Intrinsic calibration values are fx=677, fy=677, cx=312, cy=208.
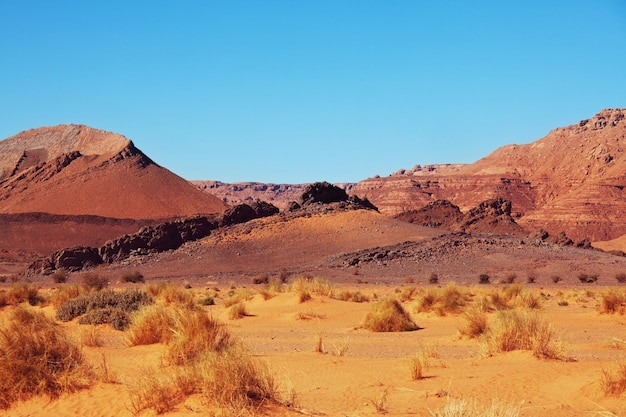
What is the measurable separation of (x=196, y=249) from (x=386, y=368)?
167 feet

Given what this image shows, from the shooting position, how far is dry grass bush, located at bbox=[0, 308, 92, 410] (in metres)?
8.46

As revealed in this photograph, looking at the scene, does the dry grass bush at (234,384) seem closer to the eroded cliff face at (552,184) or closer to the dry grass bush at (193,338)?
the dry grass bush at (193,338)

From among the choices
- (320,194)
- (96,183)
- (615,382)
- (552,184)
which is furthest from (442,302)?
(552,184)

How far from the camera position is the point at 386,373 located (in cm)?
1184

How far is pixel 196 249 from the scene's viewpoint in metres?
61.7

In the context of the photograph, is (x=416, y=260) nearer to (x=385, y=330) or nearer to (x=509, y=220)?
(x=509, y=220)

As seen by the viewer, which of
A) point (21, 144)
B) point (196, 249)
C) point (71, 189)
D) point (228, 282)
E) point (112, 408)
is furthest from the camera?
point (21, 144)

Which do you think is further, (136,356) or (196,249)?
(196,249)

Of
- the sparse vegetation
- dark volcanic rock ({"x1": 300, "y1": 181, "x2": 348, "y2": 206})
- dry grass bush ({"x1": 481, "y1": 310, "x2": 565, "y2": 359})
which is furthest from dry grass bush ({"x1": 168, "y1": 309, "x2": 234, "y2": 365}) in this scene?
dark volcanic rock ({"x1": 300, "y1": 181, "x2": 348, "y2": 206})

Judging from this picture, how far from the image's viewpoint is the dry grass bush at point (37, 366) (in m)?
8.46

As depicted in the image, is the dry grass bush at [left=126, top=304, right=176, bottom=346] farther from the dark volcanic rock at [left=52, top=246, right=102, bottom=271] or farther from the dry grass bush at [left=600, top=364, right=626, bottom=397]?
the dark volcanic rock at [left=52, top=246, right=102, bottom=271]

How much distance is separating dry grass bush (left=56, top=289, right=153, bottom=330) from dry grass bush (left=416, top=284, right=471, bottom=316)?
31.8 ft

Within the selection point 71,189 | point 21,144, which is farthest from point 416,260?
point 21,144

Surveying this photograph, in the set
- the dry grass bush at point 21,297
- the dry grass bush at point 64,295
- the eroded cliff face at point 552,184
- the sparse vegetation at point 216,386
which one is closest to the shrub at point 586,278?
the dry grass bush at point 64,295
